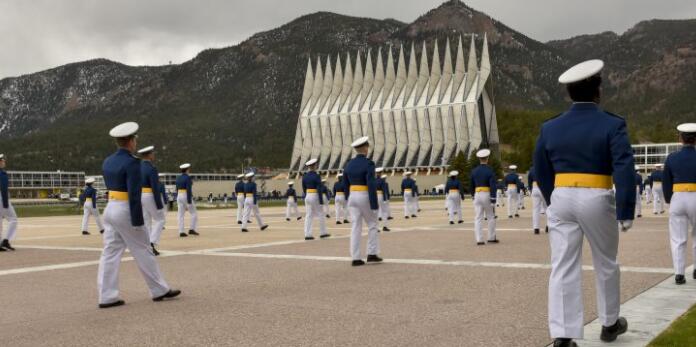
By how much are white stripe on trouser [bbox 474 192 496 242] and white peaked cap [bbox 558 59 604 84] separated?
870cm

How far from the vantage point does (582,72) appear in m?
5.09

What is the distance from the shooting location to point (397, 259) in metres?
11.2

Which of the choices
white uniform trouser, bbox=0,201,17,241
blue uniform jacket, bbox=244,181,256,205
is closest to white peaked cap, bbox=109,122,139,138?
white uniform trouser, bbox=0,201,17,241

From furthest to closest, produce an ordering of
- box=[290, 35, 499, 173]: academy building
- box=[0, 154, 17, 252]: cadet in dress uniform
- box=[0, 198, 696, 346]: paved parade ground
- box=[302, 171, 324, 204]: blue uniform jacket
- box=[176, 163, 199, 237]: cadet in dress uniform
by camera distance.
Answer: box=[290, 35, 499, 173]: academy building < box=[176, 163, 199, 237]: cadet in dress uniform < box=[302, 171, 324, 204]: blue uniform jacket < box=[0, 154, 17, 252]: cadet in dress uniform < box=[0, 198, 696, 346]: paved parade ground

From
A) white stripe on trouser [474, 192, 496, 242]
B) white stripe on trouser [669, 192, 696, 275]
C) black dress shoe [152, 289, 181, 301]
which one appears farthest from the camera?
white stripe on trouser [474, 192, 496, 242]

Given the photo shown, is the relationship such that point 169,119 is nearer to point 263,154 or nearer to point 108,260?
point 263,154

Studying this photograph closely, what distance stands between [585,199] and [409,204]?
24.2 metres

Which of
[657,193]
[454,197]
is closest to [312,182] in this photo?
[454,197]

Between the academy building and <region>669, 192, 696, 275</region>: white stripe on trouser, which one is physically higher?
the academy building

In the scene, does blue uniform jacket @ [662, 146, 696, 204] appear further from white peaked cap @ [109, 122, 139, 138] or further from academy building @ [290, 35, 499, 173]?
academy building @ [290, 35, 499, 173]

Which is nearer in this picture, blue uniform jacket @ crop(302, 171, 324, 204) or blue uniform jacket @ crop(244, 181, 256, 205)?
blue uniform jacket @ crop(302, 171, 324, 204)

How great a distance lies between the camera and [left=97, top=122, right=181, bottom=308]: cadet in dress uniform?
7414mm

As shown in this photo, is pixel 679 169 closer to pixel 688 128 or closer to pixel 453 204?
pixel 688 128

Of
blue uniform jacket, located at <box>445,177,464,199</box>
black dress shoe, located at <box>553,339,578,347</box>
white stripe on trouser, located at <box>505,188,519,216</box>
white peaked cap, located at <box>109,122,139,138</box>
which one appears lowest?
black dress shoe, located at <box>553,339,578,347</box>
